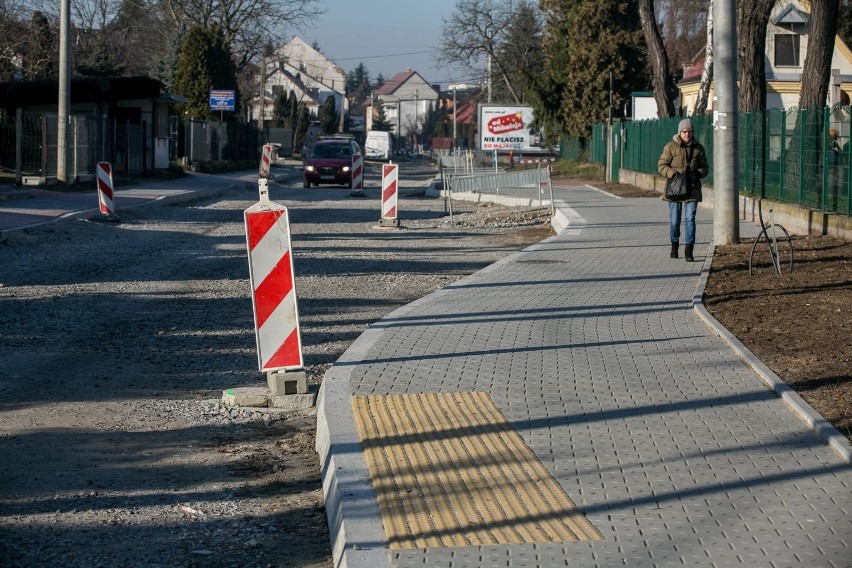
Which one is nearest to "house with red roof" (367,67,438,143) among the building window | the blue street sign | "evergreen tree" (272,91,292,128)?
"evergreen tree" (272,91,292,128)

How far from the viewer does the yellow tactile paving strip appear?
15.8 feet

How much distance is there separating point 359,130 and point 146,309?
119531 mm

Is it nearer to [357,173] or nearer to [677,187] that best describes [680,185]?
[677,187]

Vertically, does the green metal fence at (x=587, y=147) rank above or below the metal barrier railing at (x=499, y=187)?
above

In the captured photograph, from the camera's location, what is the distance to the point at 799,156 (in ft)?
61.1

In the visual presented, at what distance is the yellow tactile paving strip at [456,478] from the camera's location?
15.8ft

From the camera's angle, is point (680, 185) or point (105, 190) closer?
point (680, 185)

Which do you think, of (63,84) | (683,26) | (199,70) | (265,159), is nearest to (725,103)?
(63,84)

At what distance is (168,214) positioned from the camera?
2575 cm

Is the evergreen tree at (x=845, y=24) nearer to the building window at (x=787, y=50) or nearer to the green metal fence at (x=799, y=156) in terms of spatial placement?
the building window at (x=787, y=50)

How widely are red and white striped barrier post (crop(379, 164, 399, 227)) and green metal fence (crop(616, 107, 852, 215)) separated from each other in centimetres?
661

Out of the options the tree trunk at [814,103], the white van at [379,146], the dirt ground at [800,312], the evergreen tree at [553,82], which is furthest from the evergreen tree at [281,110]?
the dirt ground at [800,312]

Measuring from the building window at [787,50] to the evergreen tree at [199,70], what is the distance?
27.9 m

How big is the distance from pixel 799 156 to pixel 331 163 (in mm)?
21490
